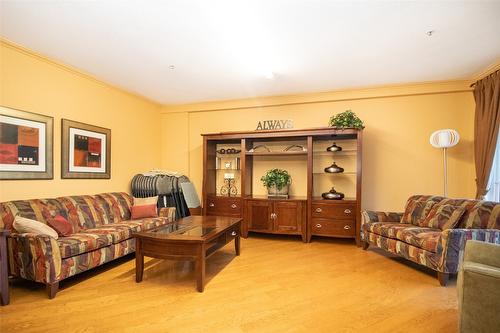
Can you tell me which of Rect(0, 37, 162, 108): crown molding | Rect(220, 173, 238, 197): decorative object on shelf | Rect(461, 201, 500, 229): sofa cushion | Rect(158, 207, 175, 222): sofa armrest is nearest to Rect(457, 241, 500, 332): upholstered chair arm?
Rect(461, 201, 500, 229): sofa cushion

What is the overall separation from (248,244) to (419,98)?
148 inches

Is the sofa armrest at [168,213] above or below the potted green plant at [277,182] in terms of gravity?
below

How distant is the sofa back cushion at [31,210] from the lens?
2475 mm

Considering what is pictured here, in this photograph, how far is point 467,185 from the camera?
153 inches

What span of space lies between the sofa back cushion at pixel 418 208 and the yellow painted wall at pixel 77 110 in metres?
4.76

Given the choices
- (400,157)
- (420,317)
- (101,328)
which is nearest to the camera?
(101,328)

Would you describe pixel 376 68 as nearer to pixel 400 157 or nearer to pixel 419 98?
pixel 419 98

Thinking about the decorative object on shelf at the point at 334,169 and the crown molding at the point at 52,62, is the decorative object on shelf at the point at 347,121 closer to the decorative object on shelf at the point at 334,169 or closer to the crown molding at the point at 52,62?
the decorative object on shelf at the point at 334,169

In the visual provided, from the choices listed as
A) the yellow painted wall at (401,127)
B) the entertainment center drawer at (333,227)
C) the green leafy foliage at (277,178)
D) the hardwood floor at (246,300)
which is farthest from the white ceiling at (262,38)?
the hardwood floor at (246,300)

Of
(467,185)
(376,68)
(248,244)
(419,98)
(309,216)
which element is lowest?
(248,244)

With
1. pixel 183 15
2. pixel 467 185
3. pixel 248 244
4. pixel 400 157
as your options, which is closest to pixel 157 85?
pixel 183 15

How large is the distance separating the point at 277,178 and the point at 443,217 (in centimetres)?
241

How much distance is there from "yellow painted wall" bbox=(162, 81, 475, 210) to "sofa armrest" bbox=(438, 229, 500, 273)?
160 centimetres

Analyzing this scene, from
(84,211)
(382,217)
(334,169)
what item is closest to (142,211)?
(84,211)
